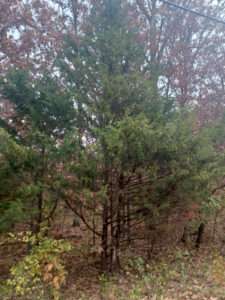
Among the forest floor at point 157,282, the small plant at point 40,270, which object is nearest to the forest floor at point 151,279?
the forest floor at point 157,282

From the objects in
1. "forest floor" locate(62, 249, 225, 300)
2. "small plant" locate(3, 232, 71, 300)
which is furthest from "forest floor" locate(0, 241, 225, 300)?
"small plant" locate(3, 232, 71, 300)

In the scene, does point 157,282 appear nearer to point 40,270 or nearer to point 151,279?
point 151,279

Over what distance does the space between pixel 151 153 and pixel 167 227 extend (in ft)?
6.38

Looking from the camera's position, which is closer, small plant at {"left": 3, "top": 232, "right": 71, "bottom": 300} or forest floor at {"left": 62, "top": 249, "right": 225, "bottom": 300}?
small plant at {"left": 3, "top": 232, "right": 71, "bottom": 300}

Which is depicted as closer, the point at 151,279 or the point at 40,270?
the point at 40,270

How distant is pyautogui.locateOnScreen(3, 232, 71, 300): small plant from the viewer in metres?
4.62

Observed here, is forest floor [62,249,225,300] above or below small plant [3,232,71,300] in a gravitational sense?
below

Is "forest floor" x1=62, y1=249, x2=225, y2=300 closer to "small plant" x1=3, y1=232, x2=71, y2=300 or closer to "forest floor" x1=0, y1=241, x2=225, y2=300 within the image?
"forest floor" x1=0, y1=241, x2=225, y2=300

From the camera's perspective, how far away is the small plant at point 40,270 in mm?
4621

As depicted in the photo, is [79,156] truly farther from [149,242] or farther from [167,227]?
[149,242]

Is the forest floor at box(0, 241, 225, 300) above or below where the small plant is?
below

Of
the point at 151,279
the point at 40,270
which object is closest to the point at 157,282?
the point at 151,279

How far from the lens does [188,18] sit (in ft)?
33.7

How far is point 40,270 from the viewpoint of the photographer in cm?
491
